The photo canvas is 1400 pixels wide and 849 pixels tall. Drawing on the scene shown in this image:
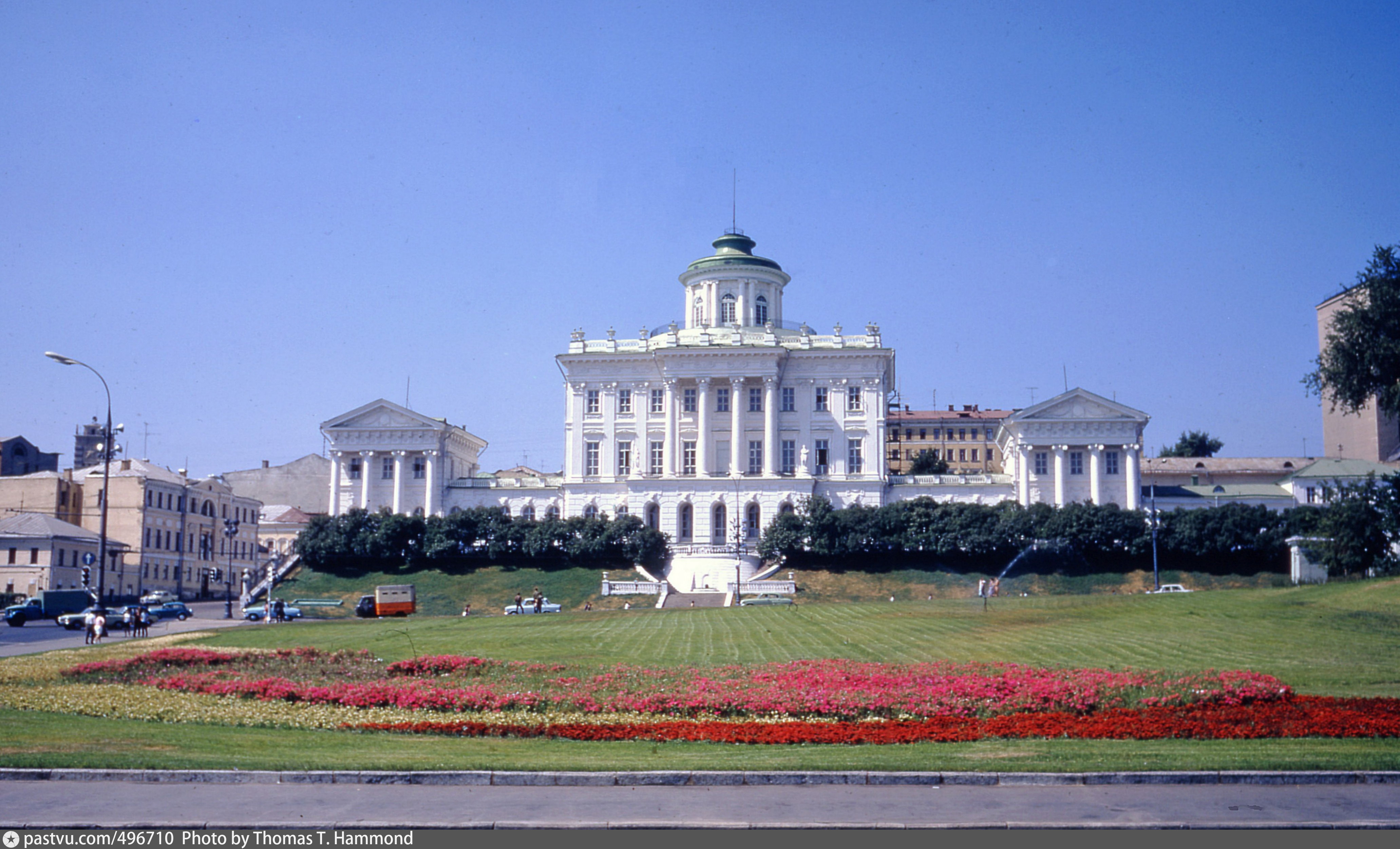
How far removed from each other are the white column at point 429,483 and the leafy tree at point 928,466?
47.0m

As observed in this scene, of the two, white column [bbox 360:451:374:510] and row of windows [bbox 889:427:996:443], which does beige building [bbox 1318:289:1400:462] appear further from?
white column [bbox 360:451:374:510]

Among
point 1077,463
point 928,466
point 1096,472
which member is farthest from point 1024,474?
point 928,466

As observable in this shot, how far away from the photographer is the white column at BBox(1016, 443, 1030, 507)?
88625 millimetres

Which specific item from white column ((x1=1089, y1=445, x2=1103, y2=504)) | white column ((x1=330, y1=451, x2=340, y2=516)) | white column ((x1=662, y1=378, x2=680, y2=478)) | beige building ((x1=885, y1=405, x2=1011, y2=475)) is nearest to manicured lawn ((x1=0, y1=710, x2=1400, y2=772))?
white column ((x1=1089, y1=445, x2=1103, y2=504))

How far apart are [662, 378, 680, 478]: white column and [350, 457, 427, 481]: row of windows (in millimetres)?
19433

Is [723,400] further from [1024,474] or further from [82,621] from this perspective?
[82,621]

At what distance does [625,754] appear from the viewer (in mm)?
17094

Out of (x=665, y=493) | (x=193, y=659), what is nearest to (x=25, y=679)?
(x=193, y=659)

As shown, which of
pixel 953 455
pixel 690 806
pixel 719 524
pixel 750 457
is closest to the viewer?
pixel 690 806

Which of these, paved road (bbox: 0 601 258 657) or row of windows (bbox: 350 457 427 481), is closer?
paved road (bbox: 0 601 258 657)

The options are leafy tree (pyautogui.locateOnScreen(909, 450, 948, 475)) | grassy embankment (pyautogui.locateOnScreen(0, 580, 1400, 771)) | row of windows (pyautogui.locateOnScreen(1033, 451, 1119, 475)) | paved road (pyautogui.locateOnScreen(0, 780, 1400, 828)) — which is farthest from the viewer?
leafy tree (pyautogui.locateOnScreen(909, 450, 948, 475))

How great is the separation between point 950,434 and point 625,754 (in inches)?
5323

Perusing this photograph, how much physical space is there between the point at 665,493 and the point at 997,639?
56298 mm

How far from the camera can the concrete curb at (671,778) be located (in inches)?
588
